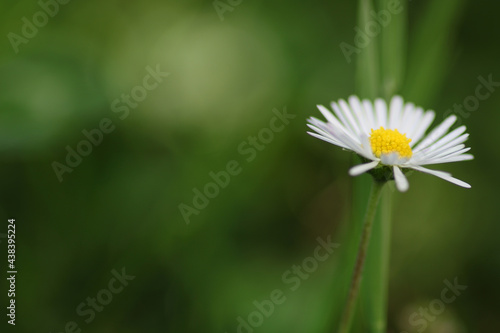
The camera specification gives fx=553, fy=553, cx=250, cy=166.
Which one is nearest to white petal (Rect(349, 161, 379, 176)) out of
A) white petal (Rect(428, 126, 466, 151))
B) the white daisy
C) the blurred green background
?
the white daisy

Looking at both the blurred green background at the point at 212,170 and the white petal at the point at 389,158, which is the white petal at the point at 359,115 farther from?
the blurred green background at the point at 212,170

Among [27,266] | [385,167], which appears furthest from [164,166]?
[385,167]

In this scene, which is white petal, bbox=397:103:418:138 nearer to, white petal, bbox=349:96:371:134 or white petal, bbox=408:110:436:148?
white petal, bbox=408:110:436:148

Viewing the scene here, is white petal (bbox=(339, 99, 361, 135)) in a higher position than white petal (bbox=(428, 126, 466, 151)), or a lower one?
higher

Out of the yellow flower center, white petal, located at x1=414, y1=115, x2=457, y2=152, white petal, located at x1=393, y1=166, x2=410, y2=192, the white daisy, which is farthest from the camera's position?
white petal, located at x1=414, y1=115, x2=457, y2=152

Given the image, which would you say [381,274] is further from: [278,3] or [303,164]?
[278,3]

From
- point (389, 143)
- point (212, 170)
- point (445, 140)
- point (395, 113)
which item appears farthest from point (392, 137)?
point (212, 170)

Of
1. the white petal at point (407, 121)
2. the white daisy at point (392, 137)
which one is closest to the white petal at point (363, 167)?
the white daisy at point (392, 137)

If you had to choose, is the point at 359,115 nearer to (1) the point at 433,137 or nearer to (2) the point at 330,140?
(1) the point at 433,137
